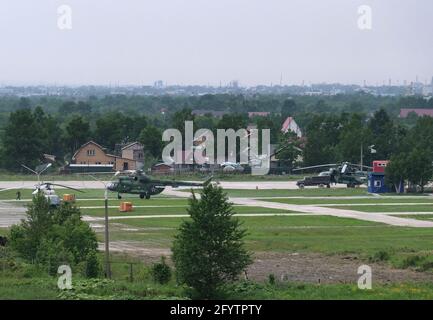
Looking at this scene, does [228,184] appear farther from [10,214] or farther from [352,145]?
[10,214]

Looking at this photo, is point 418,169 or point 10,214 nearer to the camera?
point 10,214

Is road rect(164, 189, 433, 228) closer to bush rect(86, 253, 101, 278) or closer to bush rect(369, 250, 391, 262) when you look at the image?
bush rect(369, 250, 391, 262)

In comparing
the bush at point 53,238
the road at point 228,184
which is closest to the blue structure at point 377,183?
the road at point 228,184

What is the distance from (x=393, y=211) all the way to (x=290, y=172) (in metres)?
37.1

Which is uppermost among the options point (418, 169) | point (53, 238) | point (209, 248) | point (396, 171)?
point (209, 248)

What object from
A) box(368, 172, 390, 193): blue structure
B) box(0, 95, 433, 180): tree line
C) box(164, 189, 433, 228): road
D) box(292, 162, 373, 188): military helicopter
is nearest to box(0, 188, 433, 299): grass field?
box(368, 172, 390, 193): blue structure

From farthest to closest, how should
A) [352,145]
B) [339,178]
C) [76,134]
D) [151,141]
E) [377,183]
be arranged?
[76,134] < [151,141] < [352,145] < [339,178] < [377,183]

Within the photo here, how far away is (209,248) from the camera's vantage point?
28125 mm

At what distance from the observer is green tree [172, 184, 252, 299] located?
90.5 ft

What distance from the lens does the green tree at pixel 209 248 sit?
90.5 ft

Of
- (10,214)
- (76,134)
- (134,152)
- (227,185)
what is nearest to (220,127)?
(134,152)

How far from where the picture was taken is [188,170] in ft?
305
